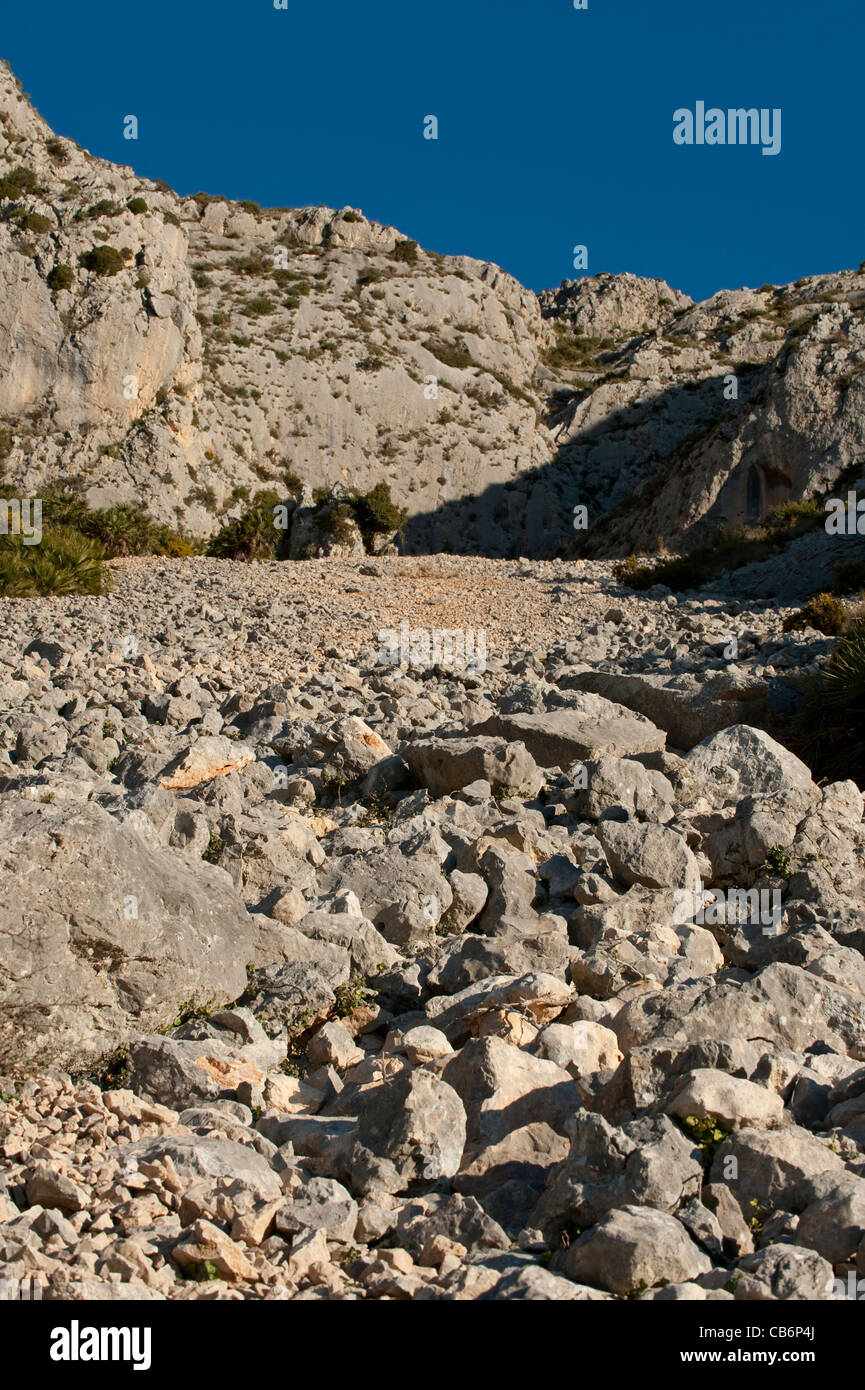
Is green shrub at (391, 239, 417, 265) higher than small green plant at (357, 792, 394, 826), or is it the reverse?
green shrub at (391, 239, 417, 265)

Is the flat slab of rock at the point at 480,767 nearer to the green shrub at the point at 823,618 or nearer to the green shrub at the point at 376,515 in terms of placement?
the green shrub at the point at 823,618

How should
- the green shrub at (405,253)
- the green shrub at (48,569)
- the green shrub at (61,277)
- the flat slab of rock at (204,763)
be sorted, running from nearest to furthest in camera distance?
1. the flat slab of rock at (204,763)
2. the green shrub at (48,569)
3. the green shrub at (61,277)
4. the green shrub at (405,253)

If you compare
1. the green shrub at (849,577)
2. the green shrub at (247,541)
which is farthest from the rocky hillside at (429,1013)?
the green shrub at (247,541)

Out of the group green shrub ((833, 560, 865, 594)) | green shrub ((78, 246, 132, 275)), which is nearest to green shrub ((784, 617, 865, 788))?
green shrub ((833, 560, 865, 594))

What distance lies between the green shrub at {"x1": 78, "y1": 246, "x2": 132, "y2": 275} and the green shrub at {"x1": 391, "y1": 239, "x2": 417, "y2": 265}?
1887cm

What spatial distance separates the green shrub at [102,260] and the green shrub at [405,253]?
1887cm

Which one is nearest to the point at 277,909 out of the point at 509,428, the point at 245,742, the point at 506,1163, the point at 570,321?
the point at 506,1163

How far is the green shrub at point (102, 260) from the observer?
33344 millimetres

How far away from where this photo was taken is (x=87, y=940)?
4109mm

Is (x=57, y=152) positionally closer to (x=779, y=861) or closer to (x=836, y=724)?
(x=836, y=724)

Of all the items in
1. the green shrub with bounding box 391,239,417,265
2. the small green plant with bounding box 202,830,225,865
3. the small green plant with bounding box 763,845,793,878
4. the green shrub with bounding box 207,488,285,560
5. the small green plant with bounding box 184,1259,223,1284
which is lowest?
the small green plant with bounding box 184,1259,223,1284

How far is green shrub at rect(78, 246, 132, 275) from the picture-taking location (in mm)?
33344

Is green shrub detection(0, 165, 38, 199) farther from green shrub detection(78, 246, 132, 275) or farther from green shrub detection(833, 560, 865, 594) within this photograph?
green shrub detection(833, 560, 865, 594)

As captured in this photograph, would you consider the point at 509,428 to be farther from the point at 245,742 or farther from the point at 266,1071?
the point at 266,1071
